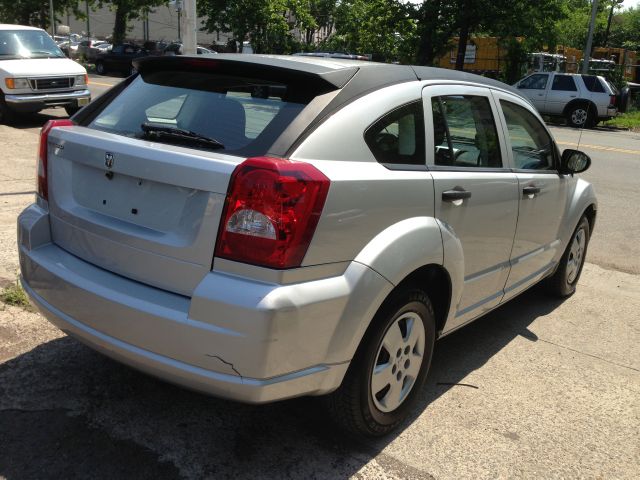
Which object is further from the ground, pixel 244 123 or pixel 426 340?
pixel 244 123

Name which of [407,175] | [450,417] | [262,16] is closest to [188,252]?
[407,175]

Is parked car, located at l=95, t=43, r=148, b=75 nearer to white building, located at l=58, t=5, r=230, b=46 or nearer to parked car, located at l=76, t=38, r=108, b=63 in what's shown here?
parked car, located at l=76, t=38, r=108, b=63

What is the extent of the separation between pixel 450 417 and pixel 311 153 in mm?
1642

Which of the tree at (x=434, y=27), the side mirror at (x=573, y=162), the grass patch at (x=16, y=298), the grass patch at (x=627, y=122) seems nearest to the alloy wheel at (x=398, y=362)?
the side mirror at (x=573, y=162)

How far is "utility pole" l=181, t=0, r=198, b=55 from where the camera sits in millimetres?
9492

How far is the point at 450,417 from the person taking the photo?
10.7ft

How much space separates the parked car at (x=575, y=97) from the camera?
71.7 ft

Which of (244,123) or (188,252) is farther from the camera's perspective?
(244,123)

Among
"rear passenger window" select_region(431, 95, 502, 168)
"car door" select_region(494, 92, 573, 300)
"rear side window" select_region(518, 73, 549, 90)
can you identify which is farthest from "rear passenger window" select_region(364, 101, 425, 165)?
"rear side window" select_region(518, 73, 549, 90)

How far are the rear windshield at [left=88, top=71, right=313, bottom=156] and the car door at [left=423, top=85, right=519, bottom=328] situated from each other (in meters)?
0.84

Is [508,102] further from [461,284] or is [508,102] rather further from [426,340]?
[426,340]

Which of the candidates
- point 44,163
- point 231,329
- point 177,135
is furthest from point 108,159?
point 231,329


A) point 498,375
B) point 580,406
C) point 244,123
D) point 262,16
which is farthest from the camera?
point 262,16

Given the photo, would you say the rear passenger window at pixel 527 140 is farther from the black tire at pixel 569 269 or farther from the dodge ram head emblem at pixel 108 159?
the dodge ram head emblem at pixel 108 159
